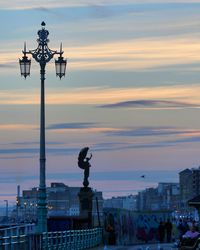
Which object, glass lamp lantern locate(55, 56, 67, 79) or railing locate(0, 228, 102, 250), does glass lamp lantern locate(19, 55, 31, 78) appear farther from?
railing locate(0, 228, 102, 250)

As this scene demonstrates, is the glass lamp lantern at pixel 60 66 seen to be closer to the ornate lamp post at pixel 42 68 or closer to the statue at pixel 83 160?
the ornate lamp post at pixel 42 68

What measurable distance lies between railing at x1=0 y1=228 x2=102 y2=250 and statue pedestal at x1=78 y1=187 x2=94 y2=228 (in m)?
2.62

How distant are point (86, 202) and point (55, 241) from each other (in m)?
22.3

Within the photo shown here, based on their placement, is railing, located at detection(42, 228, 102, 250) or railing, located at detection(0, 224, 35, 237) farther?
railing, located at detection(42, 228, 102, 250)

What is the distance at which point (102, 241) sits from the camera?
6519 cm

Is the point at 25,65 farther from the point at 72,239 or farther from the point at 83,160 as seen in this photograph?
the point at 83,160

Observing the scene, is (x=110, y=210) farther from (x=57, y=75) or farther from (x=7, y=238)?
(x=7, y=238)

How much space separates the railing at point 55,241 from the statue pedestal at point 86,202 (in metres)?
2.62

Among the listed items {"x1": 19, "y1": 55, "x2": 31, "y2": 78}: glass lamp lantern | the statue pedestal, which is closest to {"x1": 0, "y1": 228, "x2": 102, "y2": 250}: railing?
the statue pedestal

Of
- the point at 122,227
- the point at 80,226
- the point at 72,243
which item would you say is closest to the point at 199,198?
the point at 72,243

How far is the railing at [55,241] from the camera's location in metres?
33.2

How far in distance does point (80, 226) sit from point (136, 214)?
38.3 ft

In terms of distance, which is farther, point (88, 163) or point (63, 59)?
point (88, 163)

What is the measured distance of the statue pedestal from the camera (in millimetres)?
65188
